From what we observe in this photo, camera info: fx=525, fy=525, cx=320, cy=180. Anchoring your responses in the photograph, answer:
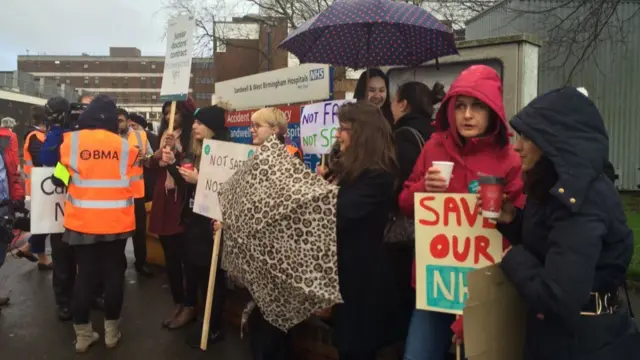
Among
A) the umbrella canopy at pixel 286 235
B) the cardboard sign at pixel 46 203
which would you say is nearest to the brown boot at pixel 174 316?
the cardboard sign at pixel 46 203

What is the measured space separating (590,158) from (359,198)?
119 cm

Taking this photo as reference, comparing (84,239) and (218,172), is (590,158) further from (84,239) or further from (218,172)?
(84,239)

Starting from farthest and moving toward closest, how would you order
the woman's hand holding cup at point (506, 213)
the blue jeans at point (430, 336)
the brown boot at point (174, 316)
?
the brown boot at point (174, 316)
the blue jeans at point (430, 336)
the woman's hand holding cup at point (506, 213)

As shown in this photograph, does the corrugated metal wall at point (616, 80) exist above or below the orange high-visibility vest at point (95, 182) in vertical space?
above

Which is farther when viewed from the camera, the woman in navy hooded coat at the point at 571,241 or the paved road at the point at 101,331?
the paved road at the point at 101,331

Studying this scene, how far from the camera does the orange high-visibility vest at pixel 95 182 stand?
13.3 feet

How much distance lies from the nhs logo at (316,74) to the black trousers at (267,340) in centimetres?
345

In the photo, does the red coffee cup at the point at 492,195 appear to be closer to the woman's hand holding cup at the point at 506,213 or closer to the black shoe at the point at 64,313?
the woman's hand holding cup at the point at 506,213

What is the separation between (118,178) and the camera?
4180mm

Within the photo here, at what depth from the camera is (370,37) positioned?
432cm

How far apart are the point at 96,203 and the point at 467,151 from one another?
291 cm

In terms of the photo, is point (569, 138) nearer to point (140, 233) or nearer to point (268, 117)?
point (268, 117)

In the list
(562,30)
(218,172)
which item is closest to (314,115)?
(218,172)

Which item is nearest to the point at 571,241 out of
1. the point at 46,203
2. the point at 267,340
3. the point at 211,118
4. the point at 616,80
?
the point at 267,340
